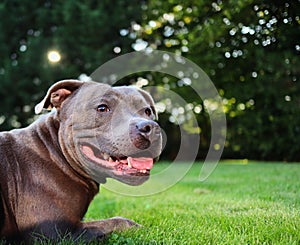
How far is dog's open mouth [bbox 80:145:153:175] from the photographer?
2955 mm

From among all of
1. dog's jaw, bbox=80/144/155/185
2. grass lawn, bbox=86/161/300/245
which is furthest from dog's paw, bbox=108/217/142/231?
dog's jaw, bbox=80/144/155/185

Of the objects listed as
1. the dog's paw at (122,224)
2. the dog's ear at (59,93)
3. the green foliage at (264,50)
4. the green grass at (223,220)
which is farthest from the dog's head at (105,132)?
the green foliage at (264,50)

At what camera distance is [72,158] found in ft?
9.81

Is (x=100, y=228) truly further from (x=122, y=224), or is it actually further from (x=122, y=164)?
(x=122, y=164)

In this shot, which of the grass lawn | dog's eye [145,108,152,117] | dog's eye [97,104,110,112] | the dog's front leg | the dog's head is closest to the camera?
the grass lawn

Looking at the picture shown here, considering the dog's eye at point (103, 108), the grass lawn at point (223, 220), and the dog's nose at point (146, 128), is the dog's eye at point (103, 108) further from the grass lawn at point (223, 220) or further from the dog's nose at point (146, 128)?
the grass lawn at point (223, 220)

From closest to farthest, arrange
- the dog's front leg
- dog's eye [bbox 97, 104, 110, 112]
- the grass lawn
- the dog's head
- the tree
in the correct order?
the grass lawn
the dog's front leg
the dog's head
dog's eye [bbox 97, 104, 110, 112]
the tree

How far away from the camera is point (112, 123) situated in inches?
119

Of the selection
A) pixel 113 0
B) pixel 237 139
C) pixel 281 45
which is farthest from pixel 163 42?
pixel 281 45

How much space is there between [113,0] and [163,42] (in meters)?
3.35

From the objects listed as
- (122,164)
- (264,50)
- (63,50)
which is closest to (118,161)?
(122,164)

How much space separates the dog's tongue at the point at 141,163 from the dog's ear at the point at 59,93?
0.81 meters

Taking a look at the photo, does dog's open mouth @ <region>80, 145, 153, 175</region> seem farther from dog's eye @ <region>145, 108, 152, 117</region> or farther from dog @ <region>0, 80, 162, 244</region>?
dog's eye @ <region>145, 108, 152, 117</region>

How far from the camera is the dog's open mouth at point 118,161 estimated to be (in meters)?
2.96
